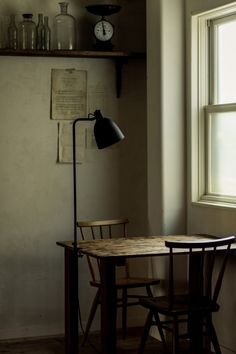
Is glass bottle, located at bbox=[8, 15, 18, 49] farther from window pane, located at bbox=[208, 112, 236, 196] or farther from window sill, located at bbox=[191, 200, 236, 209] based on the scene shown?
window sill, located at bbox=[191, 200, 236, 209]

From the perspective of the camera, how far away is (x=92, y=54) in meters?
5.35

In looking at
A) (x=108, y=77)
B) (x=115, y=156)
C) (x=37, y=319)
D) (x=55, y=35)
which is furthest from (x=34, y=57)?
(x=37, y=319)

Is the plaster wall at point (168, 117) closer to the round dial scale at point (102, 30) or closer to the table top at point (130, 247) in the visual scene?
the table top at point (130, 247)

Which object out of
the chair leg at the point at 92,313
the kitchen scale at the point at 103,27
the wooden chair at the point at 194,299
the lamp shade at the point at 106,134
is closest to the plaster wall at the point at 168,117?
the kitchen scale at the point at 103,27

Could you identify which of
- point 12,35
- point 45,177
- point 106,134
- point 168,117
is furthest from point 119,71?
point 106,134

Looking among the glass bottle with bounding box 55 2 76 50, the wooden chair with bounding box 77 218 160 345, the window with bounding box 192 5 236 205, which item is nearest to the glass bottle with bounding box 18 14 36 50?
the glass bottle with bounding box 55 2 76 50

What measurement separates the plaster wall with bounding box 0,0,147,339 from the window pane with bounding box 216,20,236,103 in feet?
2.86

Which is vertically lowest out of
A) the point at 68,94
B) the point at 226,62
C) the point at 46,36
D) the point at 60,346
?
the point at 60,346

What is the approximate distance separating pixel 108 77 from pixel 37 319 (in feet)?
6.16

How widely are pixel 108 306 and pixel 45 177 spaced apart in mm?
1607

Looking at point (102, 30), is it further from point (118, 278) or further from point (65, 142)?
point (118, 278)

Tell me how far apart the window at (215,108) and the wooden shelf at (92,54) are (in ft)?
2.00

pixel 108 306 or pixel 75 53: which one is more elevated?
pixel 75 53

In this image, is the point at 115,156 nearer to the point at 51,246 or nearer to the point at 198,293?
the point at 51,246
